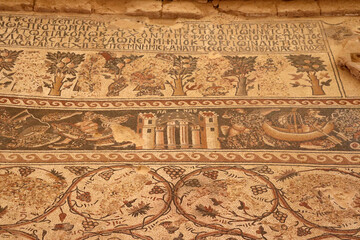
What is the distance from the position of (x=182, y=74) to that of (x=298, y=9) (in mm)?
1497

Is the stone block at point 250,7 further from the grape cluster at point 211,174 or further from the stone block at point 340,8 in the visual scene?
the grape cluster at point 211,174

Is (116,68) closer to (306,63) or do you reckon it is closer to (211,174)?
(211,174)

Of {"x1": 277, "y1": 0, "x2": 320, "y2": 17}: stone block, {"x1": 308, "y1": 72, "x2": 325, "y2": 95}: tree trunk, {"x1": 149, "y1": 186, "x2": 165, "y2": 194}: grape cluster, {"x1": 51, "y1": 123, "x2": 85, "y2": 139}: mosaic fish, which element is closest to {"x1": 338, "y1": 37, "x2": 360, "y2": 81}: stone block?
{"x1": 308, "y1": 72, "x2": 325, "y2": 95}: tree trunk

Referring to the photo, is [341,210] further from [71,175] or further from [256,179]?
[71,175]

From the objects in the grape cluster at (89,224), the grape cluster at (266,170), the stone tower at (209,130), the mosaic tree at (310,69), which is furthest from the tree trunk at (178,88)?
the grape cluster at (89,224)

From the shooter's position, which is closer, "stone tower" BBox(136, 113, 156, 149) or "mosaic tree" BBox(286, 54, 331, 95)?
"stone tower" BBox(136, 113, 156, 149)

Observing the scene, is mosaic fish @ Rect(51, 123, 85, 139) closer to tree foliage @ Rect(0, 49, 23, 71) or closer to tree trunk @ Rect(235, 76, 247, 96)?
tree foliage @ Rect(0, 49, 23, 71)

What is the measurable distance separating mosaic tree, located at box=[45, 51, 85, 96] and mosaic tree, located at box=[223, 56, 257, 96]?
1382mm

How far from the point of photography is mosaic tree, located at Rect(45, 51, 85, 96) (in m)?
5.15

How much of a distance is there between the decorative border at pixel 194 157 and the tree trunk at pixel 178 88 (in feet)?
2.53

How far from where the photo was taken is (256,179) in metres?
4.32

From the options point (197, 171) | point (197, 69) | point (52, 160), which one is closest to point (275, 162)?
point (197, 171)

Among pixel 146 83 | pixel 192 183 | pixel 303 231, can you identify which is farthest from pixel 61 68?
pixel 303 231

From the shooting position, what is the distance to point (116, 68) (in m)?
5.36
